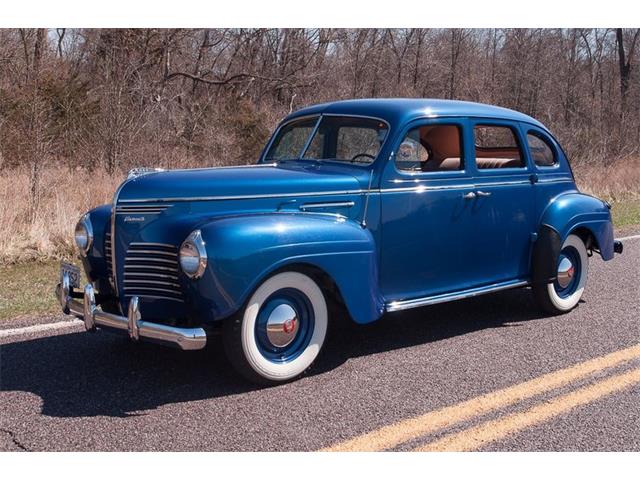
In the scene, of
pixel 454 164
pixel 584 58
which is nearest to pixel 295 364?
pixel 454 164

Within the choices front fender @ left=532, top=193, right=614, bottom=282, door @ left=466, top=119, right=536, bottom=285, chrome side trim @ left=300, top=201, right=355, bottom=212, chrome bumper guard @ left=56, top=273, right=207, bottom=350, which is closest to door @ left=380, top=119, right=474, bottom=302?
door @ left=466, top=119, right=536, bottom=285

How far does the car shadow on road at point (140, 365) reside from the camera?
13.4 feet

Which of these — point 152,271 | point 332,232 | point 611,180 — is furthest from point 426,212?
point 611,180

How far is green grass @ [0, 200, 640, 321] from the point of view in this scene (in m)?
5.92

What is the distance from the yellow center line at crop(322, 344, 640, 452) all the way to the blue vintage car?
0.94 m

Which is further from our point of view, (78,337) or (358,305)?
(78,337)

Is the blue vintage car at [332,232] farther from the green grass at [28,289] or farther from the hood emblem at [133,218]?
the green grass at [28,289]

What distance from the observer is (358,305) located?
15.4ft

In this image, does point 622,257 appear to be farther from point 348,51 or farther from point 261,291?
point 348,51

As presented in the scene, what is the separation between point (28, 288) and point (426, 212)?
3.76m

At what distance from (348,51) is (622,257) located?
13.6 meters

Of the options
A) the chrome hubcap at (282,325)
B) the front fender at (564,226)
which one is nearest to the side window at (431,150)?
the front fender at (564,226)

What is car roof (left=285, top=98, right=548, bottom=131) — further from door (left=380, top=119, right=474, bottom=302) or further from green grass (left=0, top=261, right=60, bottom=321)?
green grass (left=0, top=261, right=60, bottom=321)

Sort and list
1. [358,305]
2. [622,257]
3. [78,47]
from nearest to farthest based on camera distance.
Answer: [358,305] < [622,257] < [78,47]
